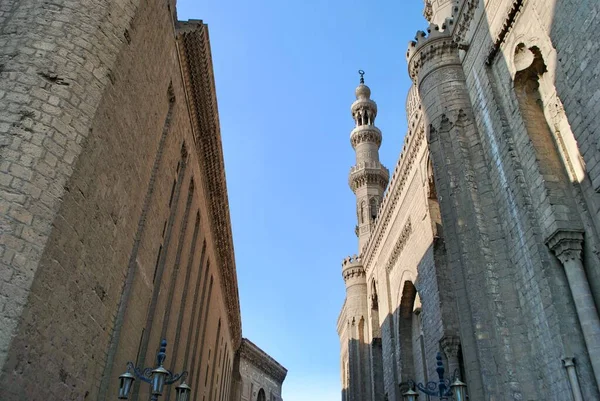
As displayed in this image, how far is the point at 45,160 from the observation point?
6555 millimetres

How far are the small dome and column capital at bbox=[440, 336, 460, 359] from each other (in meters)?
24.8

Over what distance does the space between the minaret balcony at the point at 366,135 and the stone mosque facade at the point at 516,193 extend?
18.3 metres

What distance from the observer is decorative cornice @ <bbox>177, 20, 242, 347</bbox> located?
1311 cm

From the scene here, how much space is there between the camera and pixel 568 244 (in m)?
8.09

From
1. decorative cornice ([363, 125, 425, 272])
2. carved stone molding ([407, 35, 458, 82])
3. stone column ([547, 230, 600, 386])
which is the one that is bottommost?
stone column ([547, 230, 600, 386])

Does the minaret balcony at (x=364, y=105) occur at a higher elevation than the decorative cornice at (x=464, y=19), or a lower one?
higher

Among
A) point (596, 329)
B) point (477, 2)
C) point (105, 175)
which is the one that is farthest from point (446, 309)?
point (105, 175)

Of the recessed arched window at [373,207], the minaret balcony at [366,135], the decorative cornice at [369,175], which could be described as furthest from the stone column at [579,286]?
the minaret balcony at [366,135]

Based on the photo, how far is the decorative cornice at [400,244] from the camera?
18875 millimetres

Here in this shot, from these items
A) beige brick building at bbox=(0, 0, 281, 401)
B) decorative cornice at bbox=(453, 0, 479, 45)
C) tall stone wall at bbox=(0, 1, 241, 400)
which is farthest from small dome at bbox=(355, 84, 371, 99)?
tall stone wall at bbox=(0, 1, 241, 400)

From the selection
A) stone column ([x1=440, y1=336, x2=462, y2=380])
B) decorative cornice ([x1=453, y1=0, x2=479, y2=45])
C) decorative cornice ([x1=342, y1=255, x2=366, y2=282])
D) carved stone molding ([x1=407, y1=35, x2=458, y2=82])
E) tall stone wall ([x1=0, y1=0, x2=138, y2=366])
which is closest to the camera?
tall stone wall ([x1=0, y1=0, x2=138, y2=366])

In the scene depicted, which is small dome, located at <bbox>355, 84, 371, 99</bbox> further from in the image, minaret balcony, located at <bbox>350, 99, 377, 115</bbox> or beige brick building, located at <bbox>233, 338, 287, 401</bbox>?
beige brick building, located at <bbox>233, 338, 287, 401</bbox>

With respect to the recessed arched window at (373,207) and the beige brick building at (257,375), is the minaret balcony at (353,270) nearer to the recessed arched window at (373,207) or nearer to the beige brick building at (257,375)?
the recessed arched window at (373,207)

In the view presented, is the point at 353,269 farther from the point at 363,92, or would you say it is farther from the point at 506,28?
the point at 506,28
